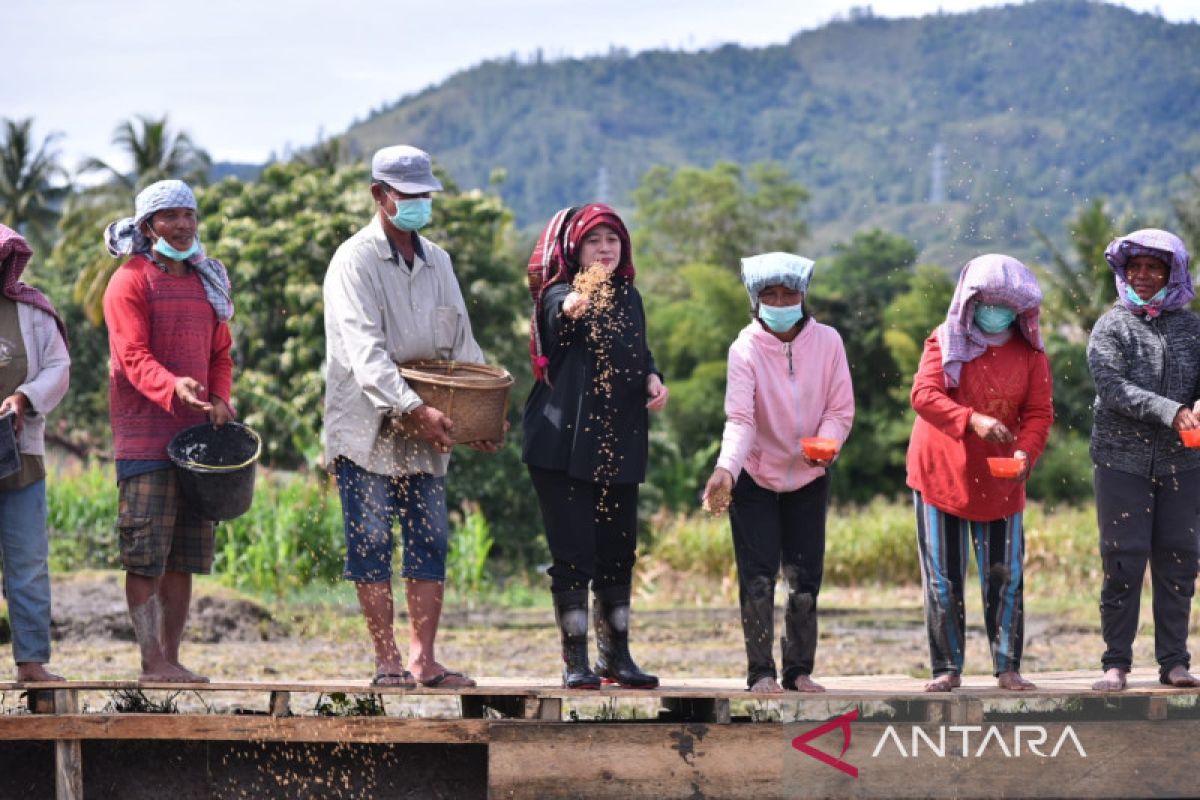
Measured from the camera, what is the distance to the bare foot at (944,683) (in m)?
7.14

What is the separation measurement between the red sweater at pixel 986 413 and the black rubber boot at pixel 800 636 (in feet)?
2.37

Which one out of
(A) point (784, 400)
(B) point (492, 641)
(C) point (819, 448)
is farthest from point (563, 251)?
(B) point (492, 641)

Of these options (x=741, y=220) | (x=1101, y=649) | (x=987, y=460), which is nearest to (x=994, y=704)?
(x=987, y=460)

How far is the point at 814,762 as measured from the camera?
23.1 ft

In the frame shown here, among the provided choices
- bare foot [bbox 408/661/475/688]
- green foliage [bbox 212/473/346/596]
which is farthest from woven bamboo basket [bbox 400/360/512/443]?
green foliage [bbox 212/473/346/596]

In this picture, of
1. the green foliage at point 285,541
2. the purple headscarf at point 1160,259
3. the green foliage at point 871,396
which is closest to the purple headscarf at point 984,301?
the purple headscarf at point 1160,259

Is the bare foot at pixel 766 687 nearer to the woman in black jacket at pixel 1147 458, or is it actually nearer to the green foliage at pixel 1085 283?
the woman in black jacket at pixel 1147 458

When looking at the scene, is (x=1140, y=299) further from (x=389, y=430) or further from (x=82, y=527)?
(x=82, y=527)

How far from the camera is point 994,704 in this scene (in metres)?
8.06

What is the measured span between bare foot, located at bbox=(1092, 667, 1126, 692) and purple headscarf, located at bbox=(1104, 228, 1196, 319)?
59.8 inches

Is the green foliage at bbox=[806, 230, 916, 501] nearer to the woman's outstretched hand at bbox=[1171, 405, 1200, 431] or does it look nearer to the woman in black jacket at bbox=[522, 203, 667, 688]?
the woman's outstretched hand at bbox=[1171, 405, 1200, 431]

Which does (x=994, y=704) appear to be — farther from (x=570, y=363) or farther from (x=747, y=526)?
(x=570, y=363)

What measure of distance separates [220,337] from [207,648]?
7.44 m

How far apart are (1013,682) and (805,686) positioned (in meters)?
0.89
